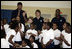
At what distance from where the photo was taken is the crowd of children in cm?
573

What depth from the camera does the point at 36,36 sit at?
6.41 m

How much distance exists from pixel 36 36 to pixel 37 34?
10 cm

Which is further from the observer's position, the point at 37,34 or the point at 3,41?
the point at 37,34

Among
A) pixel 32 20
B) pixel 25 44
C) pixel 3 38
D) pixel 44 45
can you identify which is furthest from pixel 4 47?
pixel 32 20

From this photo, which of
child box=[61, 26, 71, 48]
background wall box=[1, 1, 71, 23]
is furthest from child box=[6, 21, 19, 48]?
background wall box=[1, 1, 71, 23]

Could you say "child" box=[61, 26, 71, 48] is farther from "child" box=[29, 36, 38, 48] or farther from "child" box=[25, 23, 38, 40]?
"child" box=[25, 23, 38, 40]

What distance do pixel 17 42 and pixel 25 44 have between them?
1.33 ft

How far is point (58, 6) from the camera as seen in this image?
33.6 ft

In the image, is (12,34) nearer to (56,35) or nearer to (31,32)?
(31,32)

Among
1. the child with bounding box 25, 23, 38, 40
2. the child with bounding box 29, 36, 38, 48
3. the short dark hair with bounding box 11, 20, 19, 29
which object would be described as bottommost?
the child with bounding box 29, 36, 38, 48

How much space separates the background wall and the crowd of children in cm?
317

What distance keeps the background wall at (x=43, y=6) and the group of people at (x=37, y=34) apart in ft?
9.71

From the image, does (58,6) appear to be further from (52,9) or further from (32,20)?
(32,20)

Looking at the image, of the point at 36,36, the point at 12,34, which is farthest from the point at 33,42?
the point at 12,34
